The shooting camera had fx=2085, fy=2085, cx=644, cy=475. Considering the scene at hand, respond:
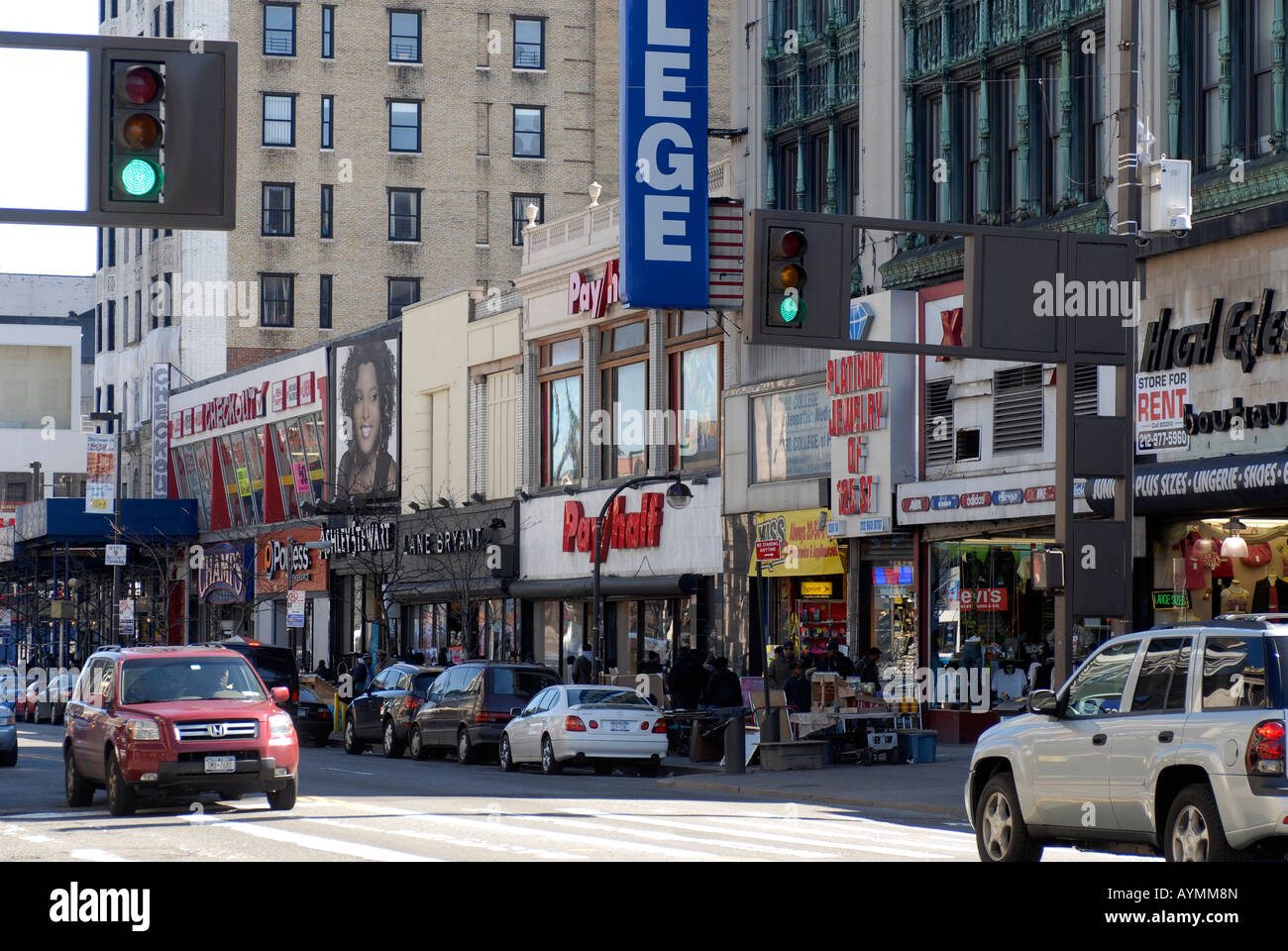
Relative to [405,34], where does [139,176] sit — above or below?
below

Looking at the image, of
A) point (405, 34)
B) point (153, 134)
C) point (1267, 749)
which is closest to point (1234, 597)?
point (1267, 749)

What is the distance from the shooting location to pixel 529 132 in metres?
76.2

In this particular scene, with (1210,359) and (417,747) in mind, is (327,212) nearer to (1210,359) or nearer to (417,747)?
(417,747)

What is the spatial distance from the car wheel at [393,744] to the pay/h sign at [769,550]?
7.61 metres

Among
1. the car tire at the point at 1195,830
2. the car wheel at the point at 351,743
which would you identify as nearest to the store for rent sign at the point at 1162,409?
the car tire at the point at 1195,830

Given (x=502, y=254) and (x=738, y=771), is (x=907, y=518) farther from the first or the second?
(x=502, y=254)

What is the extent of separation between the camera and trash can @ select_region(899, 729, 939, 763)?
29891mm

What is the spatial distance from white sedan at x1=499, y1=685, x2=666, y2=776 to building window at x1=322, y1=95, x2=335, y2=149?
47275mm

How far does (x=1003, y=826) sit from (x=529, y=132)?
208ft

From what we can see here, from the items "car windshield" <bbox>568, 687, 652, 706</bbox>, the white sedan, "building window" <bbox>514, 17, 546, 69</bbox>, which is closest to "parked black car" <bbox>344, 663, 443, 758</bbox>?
the white sedan

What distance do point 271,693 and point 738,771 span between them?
9004mm

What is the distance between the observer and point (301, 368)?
62.6m

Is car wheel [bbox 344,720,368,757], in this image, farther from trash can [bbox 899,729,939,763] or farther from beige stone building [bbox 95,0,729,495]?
beige stone building [bbox 95,0,729,495]

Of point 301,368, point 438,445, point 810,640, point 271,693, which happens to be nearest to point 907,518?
point 810,640
